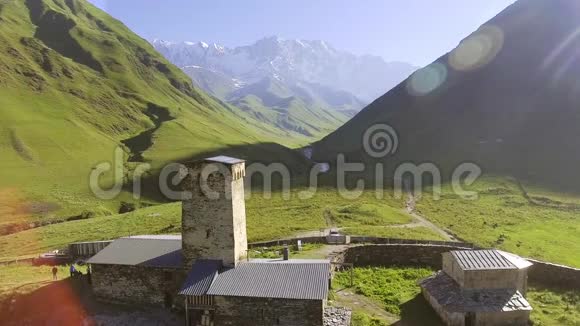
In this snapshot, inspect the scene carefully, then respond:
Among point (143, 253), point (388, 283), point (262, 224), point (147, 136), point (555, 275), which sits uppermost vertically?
point (147, 136)

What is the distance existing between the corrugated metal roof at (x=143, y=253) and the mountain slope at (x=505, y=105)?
8745cm

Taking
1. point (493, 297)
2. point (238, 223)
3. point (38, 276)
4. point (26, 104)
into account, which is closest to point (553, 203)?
point (493, 297)

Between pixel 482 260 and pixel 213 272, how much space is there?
1961 centimetres

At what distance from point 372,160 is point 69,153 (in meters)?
90.6

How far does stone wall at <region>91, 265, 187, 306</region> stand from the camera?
35562 mm

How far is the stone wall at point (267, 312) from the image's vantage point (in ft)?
98.6

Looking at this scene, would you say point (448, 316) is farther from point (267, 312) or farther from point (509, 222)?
point (509, 222)

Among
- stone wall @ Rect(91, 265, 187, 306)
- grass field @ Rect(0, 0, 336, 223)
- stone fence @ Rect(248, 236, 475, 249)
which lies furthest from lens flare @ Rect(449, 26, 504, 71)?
stone wall @ Rect(91, 265, 187, 306)

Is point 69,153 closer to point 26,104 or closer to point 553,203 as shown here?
point 26,104

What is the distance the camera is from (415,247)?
43.6 meters

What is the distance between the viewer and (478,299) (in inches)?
1235

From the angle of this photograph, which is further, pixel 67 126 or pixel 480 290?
pixel 67 126

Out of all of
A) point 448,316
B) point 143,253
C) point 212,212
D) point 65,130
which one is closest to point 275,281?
point 212,212

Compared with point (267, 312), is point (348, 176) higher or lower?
higher
